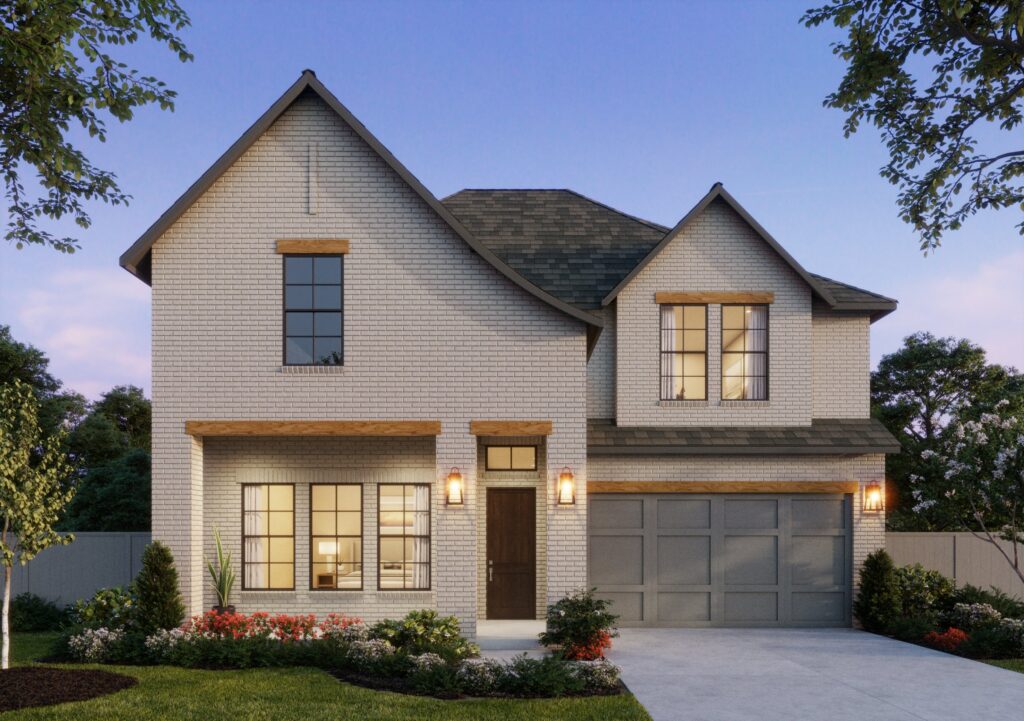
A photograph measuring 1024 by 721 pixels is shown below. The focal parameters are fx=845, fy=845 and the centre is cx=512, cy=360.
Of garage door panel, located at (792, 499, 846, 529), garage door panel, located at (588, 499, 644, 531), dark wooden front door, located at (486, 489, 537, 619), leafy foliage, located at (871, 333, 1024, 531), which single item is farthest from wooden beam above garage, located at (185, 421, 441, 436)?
leafy foliage, located at (871, 333, 1024, 531)

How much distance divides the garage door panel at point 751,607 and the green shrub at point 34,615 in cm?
1214

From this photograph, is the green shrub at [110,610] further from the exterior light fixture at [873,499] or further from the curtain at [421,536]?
the exterior light fixture at [873,499]

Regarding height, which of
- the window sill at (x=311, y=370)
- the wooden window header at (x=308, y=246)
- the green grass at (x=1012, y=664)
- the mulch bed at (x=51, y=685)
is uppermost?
the wooden window header at (x=308, y=246)

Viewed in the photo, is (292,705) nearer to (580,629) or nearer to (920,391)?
(580,629)

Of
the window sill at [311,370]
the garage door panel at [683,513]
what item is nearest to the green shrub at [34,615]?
the window sill at [311,370]

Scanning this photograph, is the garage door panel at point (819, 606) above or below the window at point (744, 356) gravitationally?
below

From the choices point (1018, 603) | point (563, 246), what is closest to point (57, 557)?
point (563, 246)

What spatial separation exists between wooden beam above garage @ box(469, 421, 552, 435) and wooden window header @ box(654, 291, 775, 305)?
4.48 metres

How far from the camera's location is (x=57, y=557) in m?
16.5

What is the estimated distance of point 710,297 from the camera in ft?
53.5

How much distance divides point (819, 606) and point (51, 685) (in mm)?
12534

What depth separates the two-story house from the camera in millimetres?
13180

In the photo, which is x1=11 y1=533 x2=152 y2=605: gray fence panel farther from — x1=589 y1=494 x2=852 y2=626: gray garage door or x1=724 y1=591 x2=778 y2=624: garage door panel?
x1=724 y1=591 x2=778 y2=624: garage door panel

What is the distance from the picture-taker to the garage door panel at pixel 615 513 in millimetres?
15719
